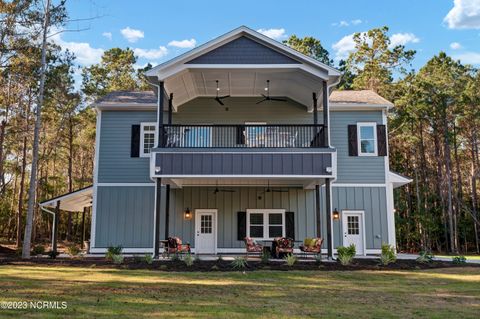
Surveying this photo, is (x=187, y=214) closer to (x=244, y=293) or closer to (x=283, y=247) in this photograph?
(x=283, y=247)

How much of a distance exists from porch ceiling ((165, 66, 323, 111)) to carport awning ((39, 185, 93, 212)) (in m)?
4.70

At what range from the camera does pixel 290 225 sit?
15.1 m

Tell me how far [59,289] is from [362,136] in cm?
1194

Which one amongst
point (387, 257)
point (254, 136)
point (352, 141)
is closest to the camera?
point (387, 257)

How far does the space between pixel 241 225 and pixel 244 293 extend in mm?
8154

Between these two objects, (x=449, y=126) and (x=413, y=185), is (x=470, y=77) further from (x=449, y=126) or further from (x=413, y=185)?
(x=413, y=185)

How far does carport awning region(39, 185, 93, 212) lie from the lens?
15156 mm

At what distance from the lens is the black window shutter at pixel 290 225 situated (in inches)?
591

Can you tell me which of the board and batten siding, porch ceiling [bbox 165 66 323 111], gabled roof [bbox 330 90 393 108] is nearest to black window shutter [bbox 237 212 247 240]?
the board and batten siding

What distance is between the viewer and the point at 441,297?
690cm

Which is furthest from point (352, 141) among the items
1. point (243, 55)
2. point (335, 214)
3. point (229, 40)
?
point (229, 40)

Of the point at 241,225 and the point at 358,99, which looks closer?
the point at 241,225

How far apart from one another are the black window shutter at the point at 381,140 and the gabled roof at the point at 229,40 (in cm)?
413

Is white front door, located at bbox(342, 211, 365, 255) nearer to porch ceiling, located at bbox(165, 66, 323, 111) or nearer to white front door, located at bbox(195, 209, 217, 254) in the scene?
porch ceiling, located at bbox(165, 66, 323, 111)
